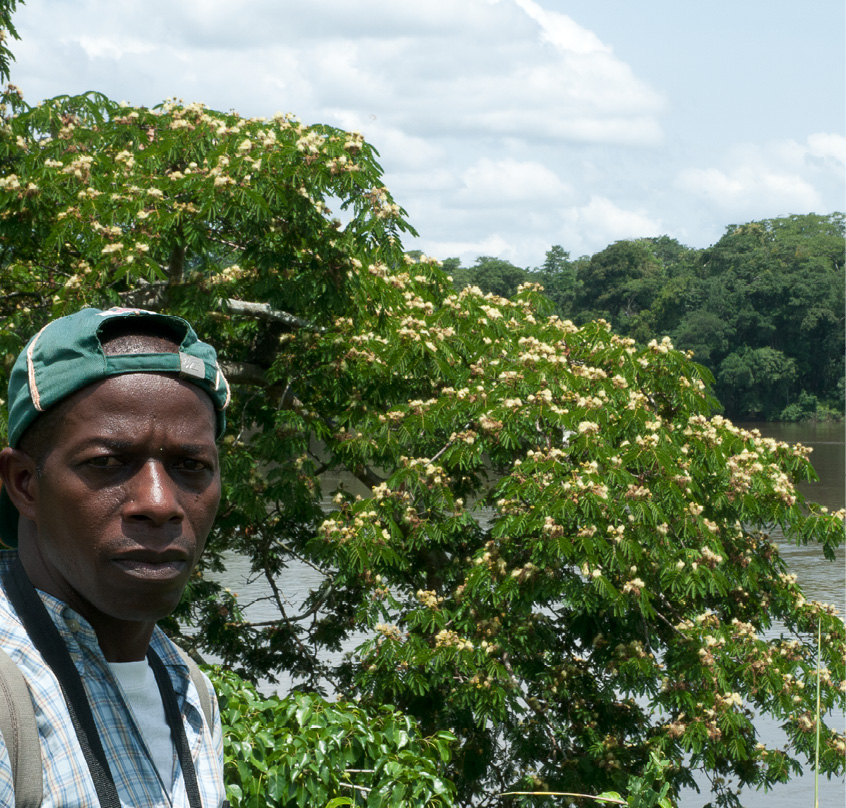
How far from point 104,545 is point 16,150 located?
6012mm

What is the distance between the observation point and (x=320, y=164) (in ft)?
18.5

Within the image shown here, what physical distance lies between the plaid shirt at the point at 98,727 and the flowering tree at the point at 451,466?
4138 mm

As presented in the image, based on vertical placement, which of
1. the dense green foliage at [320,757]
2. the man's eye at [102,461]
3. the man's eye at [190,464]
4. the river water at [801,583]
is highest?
the man's eye at [102,461]

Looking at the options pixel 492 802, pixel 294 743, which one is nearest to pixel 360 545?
pixel 492 802

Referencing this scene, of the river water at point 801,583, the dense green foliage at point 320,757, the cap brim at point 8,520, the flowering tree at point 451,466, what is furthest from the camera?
the river water at point 801,583

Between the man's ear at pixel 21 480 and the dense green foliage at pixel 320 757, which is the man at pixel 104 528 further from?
the dense green foliage at pixel 320 757

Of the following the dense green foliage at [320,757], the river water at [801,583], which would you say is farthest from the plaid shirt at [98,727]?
the river water at [801,583]

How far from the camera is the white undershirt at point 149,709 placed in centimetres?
108

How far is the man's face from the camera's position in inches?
38.7

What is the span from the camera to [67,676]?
987 mm

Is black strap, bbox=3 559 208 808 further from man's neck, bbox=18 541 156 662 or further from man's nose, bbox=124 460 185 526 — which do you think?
man's nose, bbox=124 460 185 526

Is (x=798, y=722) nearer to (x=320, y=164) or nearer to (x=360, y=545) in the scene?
(x=360, y=545)

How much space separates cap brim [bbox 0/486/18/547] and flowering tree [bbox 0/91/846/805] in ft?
13.8

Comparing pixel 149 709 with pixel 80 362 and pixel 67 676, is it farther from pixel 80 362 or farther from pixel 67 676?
pixel 80 362
